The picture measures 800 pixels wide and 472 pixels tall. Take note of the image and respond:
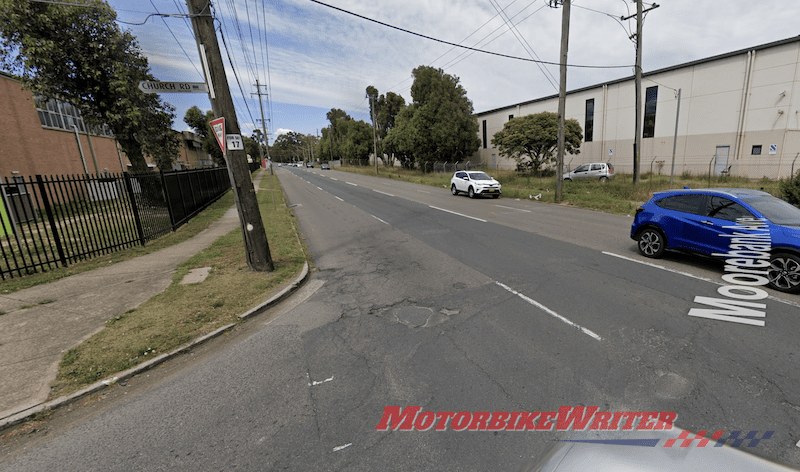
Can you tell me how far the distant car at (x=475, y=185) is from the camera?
19.8 meters

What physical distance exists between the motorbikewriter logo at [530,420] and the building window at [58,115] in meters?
22.9

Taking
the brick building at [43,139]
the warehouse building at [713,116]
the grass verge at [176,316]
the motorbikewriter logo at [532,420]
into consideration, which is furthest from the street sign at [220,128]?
the warehouse building at [713,116]

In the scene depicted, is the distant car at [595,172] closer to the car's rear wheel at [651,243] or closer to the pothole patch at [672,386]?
the car's rear wheel at [651,243]

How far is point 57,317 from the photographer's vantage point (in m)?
5.29

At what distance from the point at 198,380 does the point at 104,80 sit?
17.3 m

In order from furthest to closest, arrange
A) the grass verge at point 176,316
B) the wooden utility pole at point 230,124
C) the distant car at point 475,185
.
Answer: the distant car at point 475,185 < the wooden utility pole at point 230,124 < the grass verge at point 176,316

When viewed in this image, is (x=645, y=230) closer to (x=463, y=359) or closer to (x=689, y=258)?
(x=689, y=258)

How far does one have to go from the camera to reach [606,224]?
457 inches

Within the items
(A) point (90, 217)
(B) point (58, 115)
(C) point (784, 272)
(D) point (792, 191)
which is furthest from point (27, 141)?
(D) point (792, 191)

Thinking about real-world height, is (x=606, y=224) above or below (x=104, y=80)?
below

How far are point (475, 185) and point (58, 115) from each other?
85.1ft

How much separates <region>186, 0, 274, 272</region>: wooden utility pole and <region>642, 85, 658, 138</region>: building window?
36.4 metres

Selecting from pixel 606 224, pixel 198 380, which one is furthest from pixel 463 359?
pixel 606 224

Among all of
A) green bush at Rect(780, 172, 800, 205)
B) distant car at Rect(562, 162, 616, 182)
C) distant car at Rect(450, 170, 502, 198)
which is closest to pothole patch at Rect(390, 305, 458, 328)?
green bush at Rect(780, 172, 800, 205)
